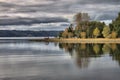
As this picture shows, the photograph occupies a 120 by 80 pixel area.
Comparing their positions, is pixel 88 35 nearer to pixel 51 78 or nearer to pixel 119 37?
pixel 119 37

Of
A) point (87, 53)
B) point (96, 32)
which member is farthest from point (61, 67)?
point (96, 32)

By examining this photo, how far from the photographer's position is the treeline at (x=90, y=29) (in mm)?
149288

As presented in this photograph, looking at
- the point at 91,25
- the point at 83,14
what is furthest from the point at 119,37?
the point at 83,14

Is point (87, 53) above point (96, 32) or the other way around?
above

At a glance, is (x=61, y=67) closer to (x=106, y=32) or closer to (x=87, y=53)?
(x=87, y=53)

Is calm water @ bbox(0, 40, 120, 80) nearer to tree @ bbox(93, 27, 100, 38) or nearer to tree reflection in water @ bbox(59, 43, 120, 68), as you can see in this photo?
tree reflection in water @ bbox(59, 43, 120, 68)

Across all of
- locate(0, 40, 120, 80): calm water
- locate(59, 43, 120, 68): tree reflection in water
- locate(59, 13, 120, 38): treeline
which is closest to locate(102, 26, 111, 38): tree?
locate(59, 13, 120, 38): treeline

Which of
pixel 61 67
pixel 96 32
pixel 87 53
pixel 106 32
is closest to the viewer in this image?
pixel 61 67

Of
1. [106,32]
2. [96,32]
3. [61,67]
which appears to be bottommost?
[96,32]

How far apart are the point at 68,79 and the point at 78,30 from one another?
143 meters

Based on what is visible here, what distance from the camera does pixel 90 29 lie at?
16412 centimetres

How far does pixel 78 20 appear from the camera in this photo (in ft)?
587

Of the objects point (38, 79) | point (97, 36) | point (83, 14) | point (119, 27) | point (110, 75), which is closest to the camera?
point (38, 79)

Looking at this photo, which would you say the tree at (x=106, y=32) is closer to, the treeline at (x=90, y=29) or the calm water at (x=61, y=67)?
the treeline at (x=90, y=29)
